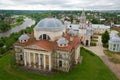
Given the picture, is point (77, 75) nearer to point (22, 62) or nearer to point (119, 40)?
point (22, 62)

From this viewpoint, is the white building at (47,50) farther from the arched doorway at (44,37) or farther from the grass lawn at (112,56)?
the grass lawn at (112,56)

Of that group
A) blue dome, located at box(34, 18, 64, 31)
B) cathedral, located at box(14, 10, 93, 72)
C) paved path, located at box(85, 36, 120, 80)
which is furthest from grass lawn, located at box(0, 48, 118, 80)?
blue dome, located at box(34, 18, 64, 31)

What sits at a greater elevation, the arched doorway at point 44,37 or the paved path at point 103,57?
the arched doorway at point 44,37

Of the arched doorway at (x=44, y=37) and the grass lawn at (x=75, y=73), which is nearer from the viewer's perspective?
the grass lawn at (x=75, y=73)

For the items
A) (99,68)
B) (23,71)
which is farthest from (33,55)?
(99,68)

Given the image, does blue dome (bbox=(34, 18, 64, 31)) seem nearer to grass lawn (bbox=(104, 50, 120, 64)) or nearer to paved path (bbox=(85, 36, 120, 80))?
paved path (bbox=(85, 36, 120, 80))

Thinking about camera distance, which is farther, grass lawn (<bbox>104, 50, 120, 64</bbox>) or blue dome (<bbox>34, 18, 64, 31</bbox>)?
grass lawn (<bbox>104, 50, 120, 64</bbox>)

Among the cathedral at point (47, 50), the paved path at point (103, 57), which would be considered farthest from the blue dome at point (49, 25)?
the paved path at point (103, 57)

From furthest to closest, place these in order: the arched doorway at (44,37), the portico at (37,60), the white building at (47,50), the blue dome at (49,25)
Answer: the arched doorway at (44,37)
the blue dome at (49,25)
the portico at (37,60)
the white building at (47,50)
